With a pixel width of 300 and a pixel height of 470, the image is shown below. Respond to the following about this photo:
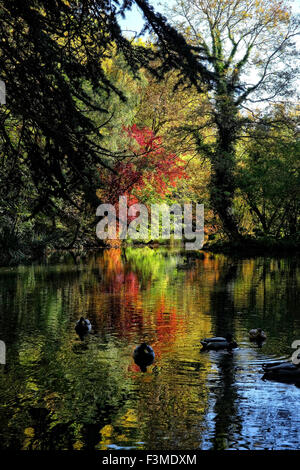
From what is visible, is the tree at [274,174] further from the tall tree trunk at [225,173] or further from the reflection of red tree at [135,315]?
the reflection of red tree at [135,315]

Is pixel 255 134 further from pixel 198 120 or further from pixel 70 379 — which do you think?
pixel 70 379

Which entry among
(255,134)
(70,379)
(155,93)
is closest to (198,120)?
(255,134)

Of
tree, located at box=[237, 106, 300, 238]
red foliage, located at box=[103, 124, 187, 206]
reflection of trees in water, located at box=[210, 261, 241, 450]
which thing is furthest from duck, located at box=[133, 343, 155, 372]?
red foliage, located at box=[103, 124, 187, 206]

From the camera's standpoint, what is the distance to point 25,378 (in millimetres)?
6898

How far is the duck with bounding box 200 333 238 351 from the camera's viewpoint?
823 cm

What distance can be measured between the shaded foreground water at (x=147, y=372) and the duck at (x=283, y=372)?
0.17m

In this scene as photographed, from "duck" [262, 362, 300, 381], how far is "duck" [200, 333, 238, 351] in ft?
4.44

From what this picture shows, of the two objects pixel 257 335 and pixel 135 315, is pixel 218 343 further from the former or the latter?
pixel 135 315

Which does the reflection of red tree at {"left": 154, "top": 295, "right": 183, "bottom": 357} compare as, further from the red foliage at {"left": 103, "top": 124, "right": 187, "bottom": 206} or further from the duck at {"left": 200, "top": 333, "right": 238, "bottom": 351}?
the red foliage at {"left": 103, "top": 124, "right": 187, "bottom": 206}

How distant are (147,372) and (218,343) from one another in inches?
57.5

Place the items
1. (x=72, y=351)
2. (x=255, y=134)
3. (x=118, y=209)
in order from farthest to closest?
(x=118, y=209) → (x=255, y=134) → (x=72, y=351)

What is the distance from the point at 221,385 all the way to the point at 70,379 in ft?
5.98

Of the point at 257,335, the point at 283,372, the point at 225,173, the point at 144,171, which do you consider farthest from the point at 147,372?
the point at 144,171

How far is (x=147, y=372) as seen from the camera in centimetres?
721
